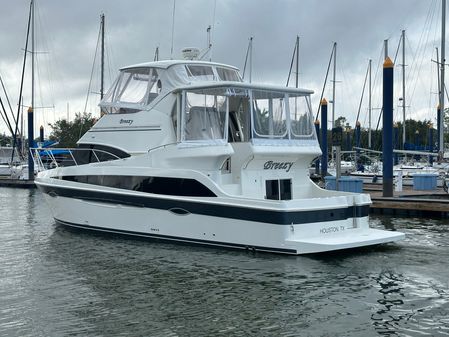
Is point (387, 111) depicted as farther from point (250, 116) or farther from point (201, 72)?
point (250, 116)

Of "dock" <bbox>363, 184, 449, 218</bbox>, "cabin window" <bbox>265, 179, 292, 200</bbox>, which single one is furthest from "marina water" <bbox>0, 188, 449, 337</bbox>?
"dock" <bbox>363, 184, 449, 218</bbox>

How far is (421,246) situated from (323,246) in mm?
2943

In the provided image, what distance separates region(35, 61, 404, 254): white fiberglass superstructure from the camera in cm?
1183

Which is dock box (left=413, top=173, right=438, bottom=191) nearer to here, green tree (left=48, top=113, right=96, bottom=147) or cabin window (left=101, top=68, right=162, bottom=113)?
cabin window (left=101, top=68, right=162, bottom=113)

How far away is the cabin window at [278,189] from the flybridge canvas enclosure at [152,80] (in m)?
3.11

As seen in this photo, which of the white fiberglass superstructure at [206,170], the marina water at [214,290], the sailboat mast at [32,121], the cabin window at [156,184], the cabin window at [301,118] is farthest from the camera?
the sailboat mast at [32,121]

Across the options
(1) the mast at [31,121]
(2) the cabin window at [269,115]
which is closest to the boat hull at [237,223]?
(2) the cabin window at [269,115]

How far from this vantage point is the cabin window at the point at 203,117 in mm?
13116

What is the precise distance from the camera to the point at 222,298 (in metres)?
8.75

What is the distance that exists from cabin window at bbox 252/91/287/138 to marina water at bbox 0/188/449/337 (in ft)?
9.58

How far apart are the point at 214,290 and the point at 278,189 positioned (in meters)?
4.75

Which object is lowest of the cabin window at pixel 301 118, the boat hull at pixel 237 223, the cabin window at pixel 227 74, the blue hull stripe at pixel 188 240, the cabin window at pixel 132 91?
the blue hull stripe at pixel 188 240

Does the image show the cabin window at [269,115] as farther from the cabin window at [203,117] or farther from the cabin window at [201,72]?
the cabin window at [201,72]

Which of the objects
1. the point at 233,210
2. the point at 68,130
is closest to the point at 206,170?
the point at 233,210
